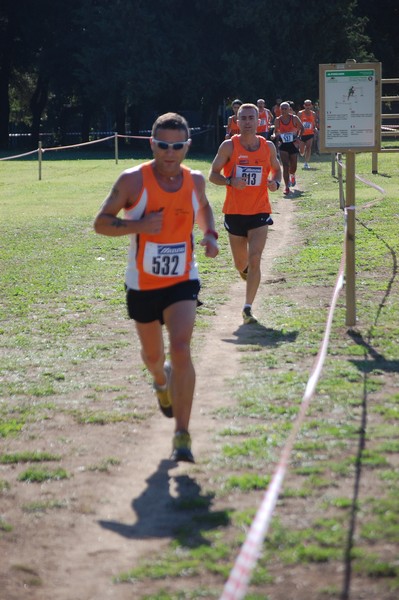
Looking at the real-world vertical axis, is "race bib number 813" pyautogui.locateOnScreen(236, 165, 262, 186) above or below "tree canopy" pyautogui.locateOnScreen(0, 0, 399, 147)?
below

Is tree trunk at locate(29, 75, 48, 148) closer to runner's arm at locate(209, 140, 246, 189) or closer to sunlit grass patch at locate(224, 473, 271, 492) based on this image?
runner's arm at locate(209, 140, 246, 189)

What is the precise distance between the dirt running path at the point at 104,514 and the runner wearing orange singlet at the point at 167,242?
36cm

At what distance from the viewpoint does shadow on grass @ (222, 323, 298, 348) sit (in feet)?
31.3

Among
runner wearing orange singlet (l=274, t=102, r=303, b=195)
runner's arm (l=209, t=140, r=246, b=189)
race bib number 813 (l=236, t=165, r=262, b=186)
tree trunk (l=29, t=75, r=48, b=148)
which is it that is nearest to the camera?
runner's arm (l=209, t=140, r=246, b=189)

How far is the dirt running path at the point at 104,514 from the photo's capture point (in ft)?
15.6

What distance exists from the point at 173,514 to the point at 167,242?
5.44ft

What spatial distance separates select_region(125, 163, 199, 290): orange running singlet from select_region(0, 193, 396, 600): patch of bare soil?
41.7 inches

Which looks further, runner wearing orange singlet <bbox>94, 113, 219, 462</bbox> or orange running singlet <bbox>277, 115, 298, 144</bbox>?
orange running singlet <bbox>277, 115, 298, 144</bbox>

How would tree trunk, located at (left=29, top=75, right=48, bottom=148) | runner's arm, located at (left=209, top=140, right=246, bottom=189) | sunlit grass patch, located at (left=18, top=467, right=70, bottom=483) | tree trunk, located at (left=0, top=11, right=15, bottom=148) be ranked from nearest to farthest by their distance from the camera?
sunlit grass patch, located at (left=18, top=467, right=70, bottom=483) < runner's arm, located at (left=209, top=140, right=246, bottom=189) < tree trunk, located at (left=0, top=11, right=15, bottom=148) < tree trunk, located at (left=29, top=75, right=48, bottom=148)

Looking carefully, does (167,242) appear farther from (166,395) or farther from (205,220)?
(166,395)

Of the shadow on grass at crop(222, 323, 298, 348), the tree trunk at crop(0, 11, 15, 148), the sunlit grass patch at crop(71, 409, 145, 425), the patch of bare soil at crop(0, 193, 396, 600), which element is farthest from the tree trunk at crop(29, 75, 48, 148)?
the sunlit grass patch at crop(71, 409, 145, 425)

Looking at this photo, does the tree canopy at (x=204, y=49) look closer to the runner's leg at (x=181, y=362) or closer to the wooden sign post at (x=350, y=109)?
the wooden sign post at (x=350, y=109)

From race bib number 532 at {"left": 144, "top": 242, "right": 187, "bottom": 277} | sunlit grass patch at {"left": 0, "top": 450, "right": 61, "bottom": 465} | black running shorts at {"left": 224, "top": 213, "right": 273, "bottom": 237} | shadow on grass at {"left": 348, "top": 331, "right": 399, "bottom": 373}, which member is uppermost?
race bib number 532 at {"left": 144, "top": 242, "right": 187, "bottom": 277}

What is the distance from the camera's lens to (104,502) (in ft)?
18.7
